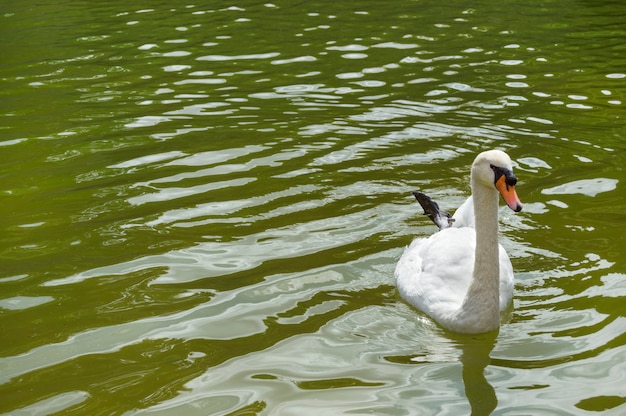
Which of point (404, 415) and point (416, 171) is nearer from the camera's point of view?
point (404, 415)

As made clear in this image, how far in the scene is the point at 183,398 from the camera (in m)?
6.20

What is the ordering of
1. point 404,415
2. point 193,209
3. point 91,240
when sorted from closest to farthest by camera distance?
point 404,415
point 91,240
point 193,209

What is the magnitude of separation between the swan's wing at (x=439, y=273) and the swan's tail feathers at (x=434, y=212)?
367 millimetres

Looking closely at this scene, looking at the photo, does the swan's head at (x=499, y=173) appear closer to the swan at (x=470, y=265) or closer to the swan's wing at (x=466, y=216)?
the swan at (x=470, y=265)

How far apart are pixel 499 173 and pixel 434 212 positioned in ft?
5.31

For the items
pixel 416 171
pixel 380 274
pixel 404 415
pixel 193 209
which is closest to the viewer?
pixel 404 415

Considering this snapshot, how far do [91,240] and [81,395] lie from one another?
265cm

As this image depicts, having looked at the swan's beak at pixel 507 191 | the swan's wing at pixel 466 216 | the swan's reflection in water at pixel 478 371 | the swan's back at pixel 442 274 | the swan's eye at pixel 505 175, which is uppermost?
the swan's eye at pixel 505 175

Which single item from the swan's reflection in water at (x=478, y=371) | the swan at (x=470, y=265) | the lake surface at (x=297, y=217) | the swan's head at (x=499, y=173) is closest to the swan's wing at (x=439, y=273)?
the swan at (x=470, y=265)

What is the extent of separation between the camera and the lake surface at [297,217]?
6414 millimetres

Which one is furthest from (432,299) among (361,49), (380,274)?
(361,49)

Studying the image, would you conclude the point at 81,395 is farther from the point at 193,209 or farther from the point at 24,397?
the point at 193,209

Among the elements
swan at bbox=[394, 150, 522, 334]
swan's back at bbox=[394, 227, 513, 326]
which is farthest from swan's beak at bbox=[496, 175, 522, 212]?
swan's back at bbox=[394, 227, 513, 326]

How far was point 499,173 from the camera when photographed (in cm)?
678
